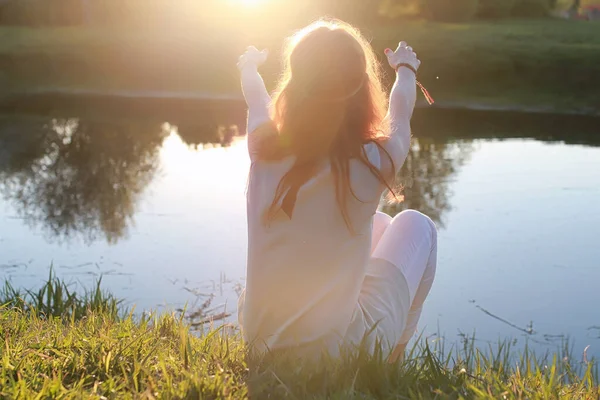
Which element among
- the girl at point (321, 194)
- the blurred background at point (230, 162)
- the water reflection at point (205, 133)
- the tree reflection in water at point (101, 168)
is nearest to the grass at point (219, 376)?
the girl at point (321, 194)

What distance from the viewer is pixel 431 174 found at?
7.71 metres

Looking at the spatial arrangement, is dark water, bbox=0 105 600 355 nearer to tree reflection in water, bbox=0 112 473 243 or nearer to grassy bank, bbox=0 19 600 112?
tree reflection in water, bbox=0 112 473 243

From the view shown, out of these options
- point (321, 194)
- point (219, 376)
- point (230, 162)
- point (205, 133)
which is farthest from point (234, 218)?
point (205, 133)

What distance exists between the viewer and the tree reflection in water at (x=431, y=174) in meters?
6.52

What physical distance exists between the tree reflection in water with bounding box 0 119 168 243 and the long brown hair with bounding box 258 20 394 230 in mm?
3504

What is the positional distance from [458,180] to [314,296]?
522 centimetres

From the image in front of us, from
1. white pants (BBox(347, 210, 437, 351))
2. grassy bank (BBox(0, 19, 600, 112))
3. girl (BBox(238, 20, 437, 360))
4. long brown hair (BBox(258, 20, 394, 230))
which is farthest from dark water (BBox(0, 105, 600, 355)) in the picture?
grassy bank (BBox(0, 19, 600, 112))

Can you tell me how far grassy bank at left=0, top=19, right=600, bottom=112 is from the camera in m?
14.0

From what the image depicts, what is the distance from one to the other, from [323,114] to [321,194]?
233mm

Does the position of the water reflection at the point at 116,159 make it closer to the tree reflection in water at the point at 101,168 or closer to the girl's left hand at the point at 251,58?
the tree reflection in water at the point at 101,168

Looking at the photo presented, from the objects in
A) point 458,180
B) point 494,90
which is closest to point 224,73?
point 494,90

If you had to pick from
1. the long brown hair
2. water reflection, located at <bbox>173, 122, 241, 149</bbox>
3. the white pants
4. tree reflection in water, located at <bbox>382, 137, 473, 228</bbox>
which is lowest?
water reflection, located at <bbox>173, 122, 241, 149</bbox>

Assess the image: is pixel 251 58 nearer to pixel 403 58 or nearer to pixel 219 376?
pixel 403 58

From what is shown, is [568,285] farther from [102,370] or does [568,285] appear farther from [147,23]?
[147,23]
